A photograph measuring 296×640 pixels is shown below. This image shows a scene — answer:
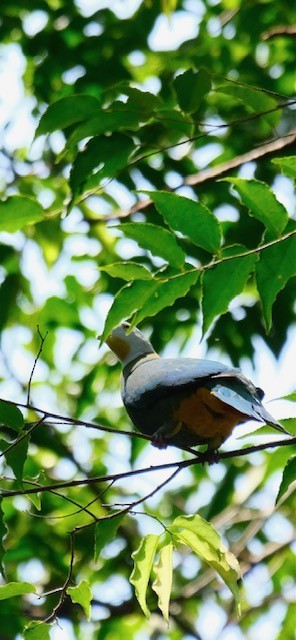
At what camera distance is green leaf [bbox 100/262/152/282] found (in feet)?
7.56

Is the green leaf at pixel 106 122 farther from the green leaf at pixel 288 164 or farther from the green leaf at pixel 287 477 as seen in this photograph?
the green leaf at pixel 287 477

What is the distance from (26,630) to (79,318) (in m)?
2.65

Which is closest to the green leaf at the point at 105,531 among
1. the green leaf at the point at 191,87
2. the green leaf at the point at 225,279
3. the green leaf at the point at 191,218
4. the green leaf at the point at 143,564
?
the green leaf at the point at 143,564

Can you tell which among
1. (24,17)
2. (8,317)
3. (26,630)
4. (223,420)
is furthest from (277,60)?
(26,630)

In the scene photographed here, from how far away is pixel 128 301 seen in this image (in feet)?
7.53

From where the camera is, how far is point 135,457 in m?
4.40

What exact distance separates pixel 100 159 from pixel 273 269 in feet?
2.04

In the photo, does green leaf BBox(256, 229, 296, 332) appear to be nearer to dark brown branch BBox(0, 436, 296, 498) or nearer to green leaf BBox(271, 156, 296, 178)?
green leaf BBox(271, 156, 296, 178)

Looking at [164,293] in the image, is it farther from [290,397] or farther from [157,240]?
[290,397]

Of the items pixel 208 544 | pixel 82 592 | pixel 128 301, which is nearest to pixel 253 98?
pixel 128 301

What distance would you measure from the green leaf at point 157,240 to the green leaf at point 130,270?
57 millimetres

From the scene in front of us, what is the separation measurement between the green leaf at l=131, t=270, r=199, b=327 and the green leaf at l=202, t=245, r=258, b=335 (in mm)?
39

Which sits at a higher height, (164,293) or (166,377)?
(164,293)

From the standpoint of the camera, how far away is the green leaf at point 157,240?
2.32 meters
